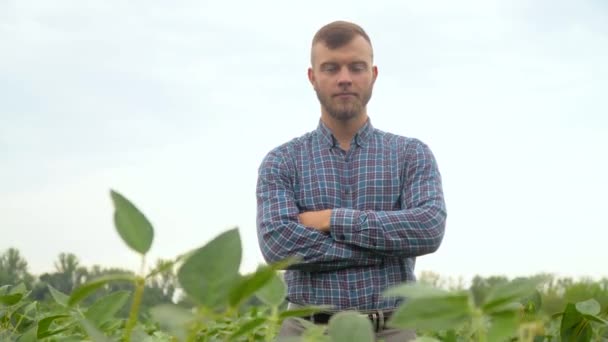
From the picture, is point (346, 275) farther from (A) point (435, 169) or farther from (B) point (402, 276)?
(A) point (435, 169)

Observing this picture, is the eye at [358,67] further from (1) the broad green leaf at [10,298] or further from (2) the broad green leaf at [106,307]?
(2) the broad green leaf at [106,307]

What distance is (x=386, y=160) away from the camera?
11.1ft

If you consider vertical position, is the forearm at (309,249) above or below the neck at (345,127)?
below

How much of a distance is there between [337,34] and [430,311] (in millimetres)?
2953

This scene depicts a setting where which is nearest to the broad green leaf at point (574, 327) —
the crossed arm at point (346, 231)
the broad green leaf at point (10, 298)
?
the broad green leaf at point (10, 298)

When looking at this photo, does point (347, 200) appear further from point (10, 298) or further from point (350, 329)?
point (350, 329)

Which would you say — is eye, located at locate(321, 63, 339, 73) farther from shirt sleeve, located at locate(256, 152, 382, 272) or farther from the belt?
the belt

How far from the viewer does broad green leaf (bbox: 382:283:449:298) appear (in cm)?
41

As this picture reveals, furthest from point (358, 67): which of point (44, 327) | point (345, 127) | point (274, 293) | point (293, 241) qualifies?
point (274, 293)

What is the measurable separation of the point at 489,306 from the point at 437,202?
270 cm

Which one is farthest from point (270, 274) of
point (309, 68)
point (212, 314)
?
point (309, 68)

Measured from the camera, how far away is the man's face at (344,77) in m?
3.29

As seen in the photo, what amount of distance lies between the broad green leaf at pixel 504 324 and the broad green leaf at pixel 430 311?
0.06m

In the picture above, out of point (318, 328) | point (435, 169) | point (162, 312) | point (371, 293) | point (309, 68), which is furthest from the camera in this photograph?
point (309, 68)
